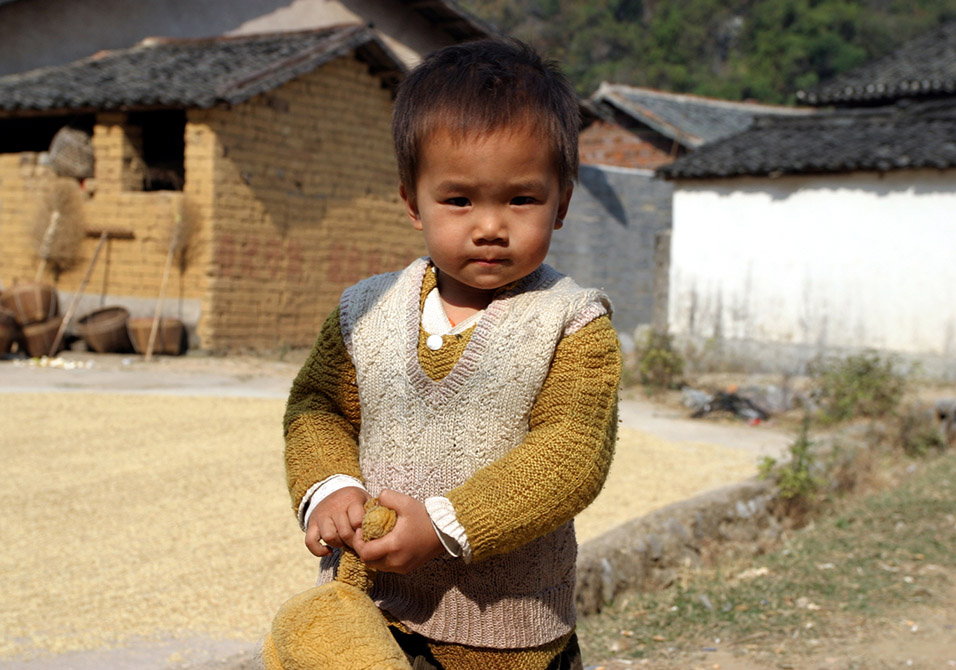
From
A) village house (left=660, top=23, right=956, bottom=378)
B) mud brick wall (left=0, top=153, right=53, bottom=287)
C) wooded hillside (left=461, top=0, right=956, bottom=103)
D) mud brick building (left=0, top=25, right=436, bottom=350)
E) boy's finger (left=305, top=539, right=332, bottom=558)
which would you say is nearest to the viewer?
boy's finger (left=305, top=539, right=332, bottom=558)

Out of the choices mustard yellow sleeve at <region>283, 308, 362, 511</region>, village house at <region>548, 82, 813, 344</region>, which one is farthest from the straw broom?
mustard yellow sleeve at <region>283, 308, 362, 511</region>

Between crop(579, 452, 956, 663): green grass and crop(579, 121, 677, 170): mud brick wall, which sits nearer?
crop(579, 452, 956, 663): green grass

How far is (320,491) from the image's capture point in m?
1.62

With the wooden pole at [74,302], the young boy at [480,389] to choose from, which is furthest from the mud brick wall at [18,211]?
the young boy at [480,389]

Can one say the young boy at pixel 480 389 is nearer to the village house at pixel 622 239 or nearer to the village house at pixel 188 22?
the village house at pixel 622 239

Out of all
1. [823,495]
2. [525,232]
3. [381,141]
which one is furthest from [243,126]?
[525,232]

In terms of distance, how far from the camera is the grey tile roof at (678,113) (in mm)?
19453

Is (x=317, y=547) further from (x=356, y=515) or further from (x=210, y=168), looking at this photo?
(x=210, y=168)

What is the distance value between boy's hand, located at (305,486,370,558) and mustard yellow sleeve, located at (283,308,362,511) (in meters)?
0.11

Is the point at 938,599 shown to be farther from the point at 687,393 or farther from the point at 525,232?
the point at 687,393

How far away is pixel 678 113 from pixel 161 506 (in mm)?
18529

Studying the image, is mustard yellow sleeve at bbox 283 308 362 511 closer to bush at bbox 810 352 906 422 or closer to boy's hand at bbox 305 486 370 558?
boy's hand at bbox 305 486 370 558

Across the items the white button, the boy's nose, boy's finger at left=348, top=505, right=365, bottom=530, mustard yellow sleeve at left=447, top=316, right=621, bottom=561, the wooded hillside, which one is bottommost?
boy's finger at left=348, top=505, right=365, bottom=530

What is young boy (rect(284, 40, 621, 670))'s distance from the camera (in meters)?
1.56
